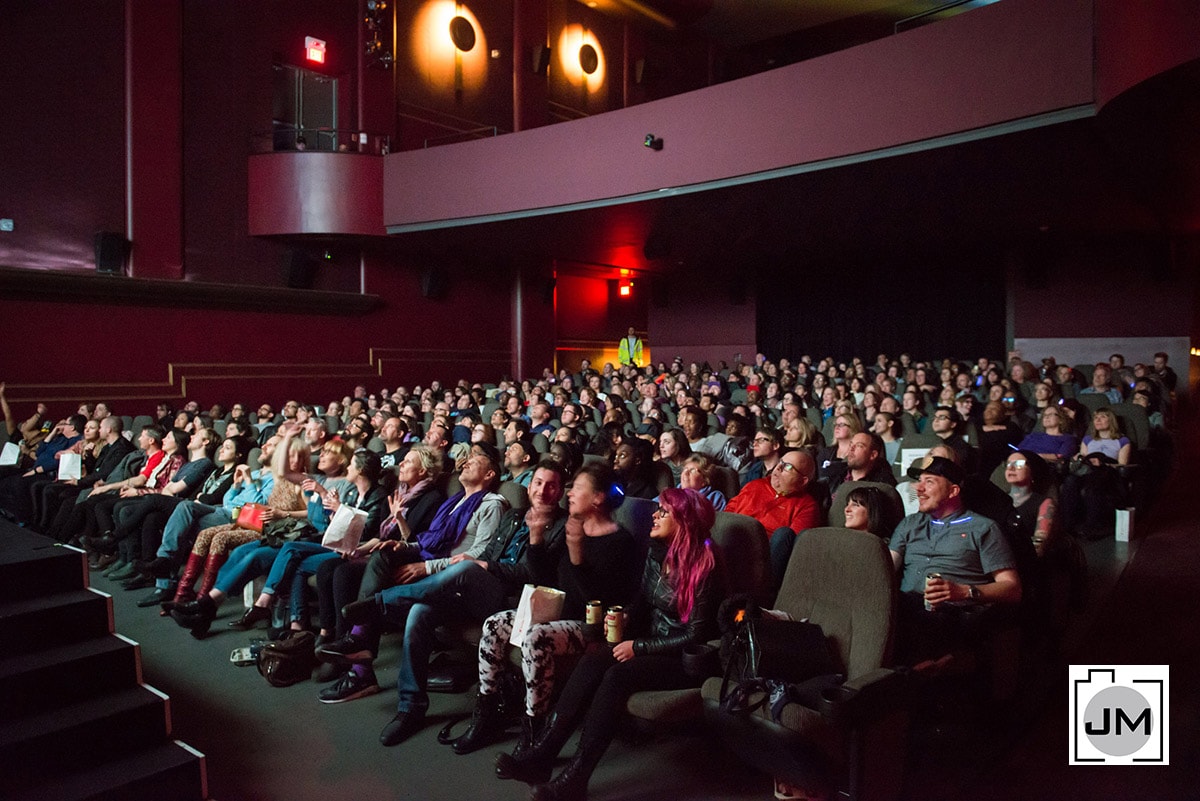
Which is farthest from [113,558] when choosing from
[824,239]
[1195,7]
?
[824,239]

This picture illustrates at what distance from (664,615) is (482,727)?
765mm

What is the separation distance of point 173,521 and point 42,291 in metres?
6.64

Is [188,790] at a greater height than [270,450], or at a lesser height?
lesser

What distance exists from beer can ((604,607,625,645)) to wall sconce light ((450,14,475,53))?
39.2ft

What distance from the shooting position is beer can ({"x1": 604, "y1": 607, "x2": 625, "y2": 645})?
2.75 metres

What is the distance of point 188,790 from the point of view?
97.0 inches

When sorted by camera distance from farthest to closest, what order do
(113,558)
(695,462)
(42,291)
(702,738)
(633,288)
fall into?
1. (633,288)
2. (42,291)
3. (113,558)
4. (695,462)
5. (702,738)

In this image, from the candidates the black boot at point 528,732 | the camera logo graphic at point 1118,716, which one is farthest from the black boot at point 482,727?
the camera logo graphic at point 1118,716

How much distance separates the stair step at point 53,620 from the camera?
255 centimetres

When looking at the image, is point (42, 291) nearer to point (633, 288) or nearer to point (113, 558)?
point (113, 558)

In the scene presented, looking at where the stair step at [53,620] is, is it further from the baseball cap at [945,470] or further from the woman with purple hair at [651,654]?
the baseball cap at [945,470]

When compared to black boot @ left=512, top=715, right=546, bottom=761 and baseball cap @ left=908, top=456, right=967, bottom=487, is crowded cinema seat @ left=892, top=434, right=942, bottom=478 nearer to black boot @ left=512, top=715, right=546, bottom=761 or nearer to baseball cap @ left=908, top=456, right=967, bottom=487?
baseball cap @ left=908, top=456, right=967, bottom=487

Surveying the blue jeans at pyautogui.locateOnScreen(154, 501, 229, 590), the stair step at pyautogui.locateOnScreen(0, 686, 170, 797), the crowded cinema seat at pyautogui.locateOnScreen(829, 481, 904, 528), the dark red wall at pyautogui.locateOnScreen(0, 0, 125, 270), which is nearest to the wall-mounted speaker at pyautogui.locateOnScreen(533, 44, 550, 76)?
the dark red wall at pyautogui.locateOnScreen(0, 0, 125, 270)

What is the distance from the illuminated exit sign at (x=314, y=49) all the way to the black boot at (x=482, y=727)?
11.1m
